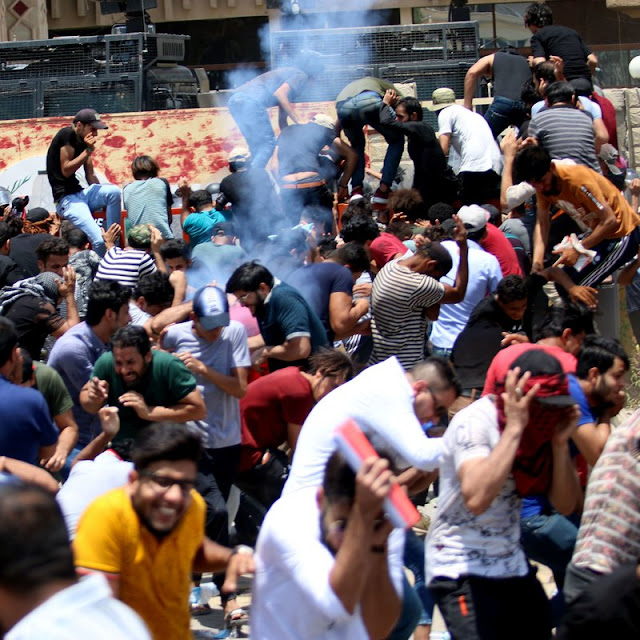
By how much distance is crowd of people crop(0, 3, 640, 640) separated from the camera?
3316 millimetres

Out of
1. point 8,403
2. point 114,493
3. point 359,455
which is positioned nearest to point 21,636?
point 359,455

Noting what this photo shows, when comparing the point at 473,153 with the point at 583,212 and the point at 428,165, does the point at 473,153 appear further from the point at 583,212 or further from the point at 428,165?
the point at 583,212

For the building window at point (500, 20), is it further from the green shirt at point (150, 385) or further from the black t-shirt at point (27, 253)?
the green shirt at point (150, 385)

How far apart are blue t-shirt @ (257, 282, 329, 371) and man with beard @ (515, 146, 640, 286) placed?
1.67 metres

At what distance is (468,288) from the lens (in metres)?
7.66

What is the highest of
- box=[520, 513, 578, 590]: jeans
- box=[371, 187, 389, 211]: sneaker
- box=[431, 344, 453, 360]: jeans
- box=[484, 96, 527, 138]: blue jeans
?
box=[484, 96, 527, 138]: blue jeans

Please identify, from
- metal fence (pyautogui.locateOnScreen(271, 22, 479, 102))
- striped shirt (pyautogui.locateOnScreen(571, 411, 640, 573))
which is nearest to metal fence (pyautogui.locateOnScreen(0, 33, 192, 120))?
metal fence (pyautogui.locateOnScreen(271, 22, 479, 102))

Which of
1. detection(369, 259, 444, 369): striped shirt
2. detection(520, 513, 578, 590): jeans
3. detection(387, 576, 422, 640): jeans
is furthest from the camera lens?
detection(369, 259, 444, 369): striped shirt

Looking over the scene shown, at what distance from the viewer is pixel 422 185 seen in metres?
9.68

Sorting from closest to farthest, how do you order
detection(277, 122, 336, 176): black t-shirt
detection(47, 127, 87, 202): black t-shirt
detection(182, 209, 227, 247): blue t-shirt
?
detection(182, 209, 227, 247): blue t-shirt
detection(277, 122, 336, 176): black t-shirt
detection(47, 127, 87, 202): black t-shirt

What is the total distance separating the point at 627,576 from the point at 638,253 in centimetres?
518

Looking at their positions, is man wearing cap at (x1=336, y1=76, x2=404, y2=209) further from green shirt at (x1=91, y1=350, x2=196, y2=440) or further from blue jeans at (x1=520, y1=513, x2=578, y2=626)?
blue jeans at (x1=520, y1=513, x2=578, y2=626)

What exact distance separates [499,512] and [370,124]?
21.1ft

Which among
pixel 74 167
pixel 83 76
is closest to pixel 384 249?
pixel 74 167
